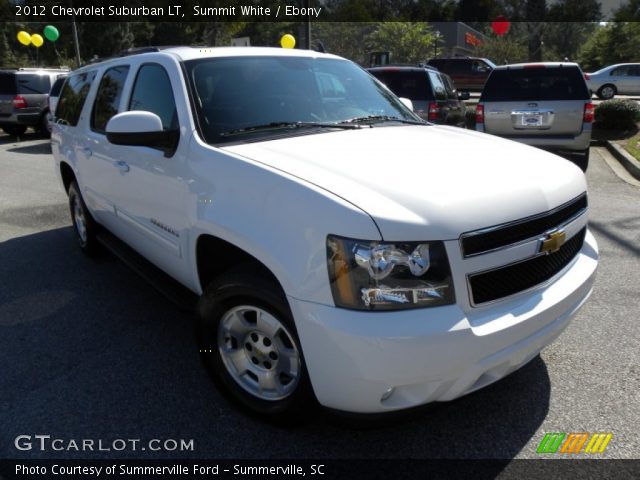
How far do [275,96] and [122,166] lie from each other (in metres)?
1.23

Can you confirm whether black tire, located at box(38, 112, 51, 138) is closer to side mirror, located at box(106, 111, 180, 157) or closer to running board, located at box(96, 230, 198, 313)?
running board, located at box(96, 230, 198, 313)

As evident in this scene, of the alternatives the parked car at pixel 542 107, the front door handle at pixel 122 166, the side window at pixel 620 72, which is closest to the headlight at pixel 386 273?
the front door handle at pixel 122 166

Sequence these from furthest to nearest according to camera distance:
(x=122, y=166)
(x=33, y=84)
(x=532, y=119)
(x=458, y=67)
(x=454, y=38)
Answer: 1. (x=454, y=38)
2. (x=458, y=67)
3. (x=33, y=84)
4. (x=532, y=119)
5. (x=122, y=166)

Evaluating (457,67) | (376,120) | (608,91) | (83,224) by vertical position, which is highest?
(376,120)

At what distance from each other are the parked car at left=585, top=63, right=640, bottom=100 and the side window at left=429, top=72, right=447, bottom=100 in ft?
59.7

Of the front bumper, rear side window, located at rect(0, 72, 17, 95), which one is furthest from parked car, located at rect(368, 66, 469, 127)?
rear side window, located at rect(0, 72, 17, 95)

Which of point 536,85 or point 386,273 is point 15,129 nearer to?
point 536,85

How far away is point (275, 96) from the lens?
10.9ft

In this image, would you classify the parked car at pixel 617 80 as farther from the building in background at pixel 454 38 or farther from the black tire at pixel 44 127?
the building in background at pixel 454 38

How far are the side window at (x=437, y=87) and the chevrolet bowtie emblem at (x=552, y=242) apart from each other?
24.0ft

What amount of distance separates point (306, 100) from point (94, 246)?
2828mm

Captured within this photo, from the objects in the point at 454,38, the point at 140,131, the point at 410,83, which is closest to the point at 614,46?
the point at 454,38

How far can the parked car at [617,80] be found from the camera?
80.2 ft

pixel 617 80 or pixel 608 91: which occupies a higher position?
pixel 617 80
